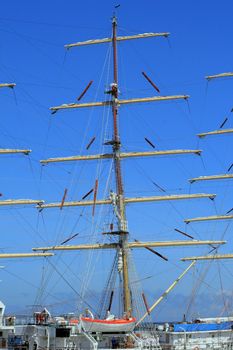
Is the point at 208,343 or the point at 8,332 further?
the point at 208,343

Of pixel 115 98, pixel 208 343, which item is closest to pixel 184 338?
pixel 208 343

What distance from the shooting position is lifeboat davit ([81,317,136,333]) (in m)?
78.7

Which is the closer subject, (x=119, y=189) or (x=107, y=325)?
(x=107, y=325)

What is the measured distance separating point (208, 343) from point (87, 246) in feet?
53.2

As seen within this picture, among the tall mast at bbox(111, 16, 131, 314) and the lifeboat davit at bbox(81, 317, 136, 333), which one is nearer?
the lifeboat davit at bbox(81, 317, 136, 333)

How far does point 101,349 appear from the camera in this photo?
77.5 m

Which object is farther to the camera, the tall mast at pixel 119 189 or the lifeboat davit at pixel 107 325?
the tall mast at pixel 119 189

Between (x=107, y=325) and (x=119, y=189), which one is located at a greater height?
(x=119, y=189)

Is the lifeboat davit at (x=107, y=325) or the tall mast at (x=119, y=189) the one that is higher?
the tall mast at (x=119, y=189)

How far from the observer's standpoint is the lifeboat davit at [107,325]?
258ft

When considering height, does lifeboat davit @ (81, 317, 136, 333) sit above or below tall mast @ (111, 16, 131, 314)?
below

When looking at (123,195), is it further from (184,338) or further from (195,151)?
(184,338)

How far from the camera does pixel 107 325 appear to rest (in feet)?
261

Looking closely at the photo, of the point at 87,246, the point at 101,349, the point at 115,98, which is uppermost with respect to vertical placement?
the point at 115,98
